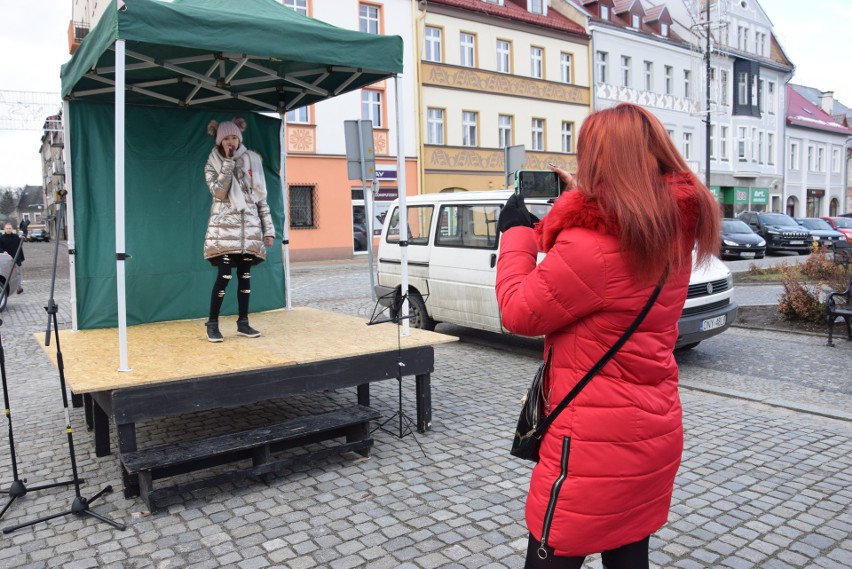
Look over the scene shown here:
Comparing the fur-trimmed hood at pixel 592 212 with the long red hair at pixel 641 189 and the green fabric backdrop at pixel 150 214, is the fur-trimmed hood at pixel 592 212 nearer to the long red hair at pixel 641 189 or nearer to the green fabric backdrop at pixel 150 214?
the long red hair at pixel 641 189

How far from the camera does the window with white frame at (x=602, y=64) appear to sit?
36906 mm

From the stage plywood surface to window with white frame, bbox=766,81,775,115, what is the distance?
49551mm

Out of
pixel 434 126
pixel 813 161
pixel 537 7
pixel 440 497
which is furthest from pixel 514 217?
pixel 813 161

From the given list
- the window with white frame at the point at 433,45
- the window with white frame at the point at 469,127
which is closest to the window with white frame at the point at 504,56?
the window with white frame at the point at 469,127

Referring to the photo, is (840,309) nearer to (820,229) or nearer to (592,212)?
(592,212)

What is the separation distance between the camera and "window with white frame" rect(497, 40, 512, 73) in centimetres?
3231

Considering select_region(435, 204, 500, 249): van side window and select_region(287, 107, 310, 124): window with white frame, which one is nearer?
select_region(435, 204, 500, 249): van side window

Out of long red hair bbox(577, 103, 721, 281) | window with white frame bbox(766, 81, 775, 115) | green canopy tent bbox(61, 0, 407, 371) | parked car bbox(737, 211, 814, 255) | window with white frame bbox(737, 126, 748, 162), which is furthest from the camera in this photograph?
window with white frame bbox(766, 81, 775, 115)

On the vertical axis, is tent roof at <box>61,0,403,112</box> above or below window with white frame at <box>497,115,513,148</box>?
below

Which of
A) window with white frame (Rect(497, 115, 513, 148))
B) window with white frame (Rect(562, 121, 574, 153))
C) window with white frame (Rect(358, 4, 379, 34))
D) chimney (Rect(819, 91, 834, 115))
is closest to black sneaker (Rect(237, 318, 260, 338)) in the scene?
window with white frame (Rect(358, 4, 379, 34))

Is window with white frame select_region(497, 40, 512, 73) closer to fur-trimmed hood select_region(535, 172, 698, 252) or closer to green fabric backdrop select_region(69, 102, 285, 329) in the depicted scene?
green fabric backdrop select_region(69, 102, 285, 329)

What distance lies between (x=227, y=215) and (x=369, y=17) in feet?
79.7

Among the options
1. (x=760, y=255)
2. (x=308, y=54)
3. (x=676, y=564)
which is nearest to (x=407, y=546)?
(x=676, y=564)

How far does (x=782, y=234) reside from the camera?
28.2 metres
